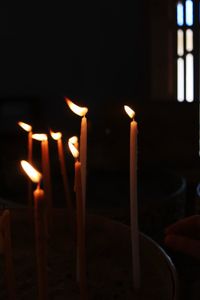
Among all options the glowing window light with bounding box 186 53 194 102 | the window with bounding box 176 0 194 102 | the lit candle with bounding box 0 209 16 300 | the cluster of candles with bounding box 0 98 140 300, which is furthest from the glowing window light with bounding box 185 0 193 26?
the lit candle with bounding box 0 209 16 300

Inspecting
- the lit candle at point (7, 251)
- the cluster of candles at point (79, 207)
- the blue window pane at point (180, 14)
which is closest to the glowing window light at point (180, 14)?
the blue window pane at point (180, 14)

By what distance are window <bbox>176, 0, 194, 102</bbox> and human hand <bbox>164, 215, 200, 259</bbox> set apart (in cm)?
218

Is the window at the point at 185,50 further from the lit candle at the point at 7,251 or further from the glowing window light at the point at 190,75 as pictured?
the lit candle at the point at 7,251

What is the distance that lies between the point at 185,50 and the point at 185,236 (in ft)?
7.69

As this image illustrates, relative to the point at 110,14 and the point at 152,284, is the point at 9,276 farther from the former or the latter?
the point at 110,14

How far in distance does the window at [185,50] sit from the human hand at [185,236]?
7.16 feet

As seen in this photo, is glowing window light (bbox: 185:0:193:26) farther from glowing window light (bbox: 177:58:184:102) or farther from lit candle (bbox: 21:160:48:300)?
lit candle (bbox: 21:160:48:300)

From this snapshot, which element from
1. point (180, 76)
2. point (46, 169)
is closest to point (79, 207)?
point (46, 169)

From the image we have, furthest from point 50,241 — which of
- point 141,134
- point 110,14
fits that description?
point 110,14

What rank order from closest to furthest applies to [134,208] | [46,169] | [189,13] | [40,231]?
[40,231], [134,208], [46,169], [189,13]

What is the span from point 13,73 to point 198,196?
7.75 feet

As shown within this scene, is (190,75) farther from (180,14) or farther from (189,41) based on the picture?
(180,14)

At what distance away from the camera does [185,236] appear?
46 cm

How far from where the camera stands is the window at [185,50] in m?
2.61
